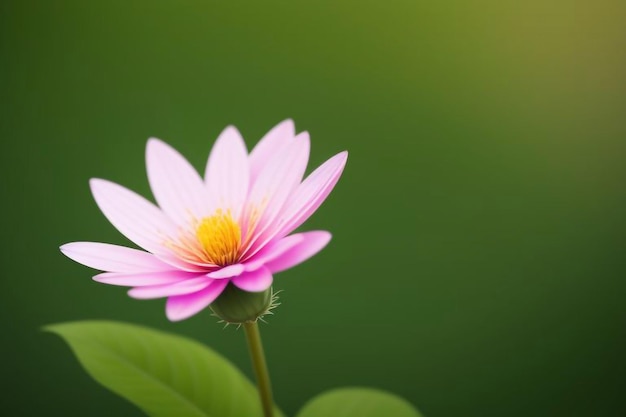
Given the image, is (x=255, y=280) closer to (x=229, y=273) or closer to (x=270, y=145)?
(x=229, y=273)

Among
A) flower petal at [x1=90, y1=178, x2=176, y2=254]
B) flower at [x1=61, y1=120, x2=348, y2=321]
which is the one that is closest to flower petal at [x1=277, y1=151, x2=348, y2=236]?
flower at [x1=61, y1=120, x2=348, y2=321]

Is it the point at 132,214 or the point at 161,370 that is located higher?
the point at 132,214

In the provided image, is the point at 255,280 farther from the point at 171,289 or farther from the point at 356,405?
the point at 356,405

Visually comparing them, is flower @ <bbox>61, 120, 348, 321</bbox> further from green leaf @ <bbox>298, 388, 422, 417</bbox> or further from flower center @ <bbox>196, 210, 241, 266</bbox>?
green leaf @ <bbox>298, 388, 422, 417</bbox>

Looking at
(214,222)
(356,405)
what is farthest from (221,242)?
(356,405)

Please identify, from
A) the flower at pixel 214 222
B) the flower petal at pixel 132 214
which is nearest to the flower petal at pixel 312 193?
the flower at pixel 214 222

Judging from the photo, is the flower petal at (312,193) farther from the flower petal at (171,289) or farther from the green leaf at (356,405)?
the green leaf at (356,405)

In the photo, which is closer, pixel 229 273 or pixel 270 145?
pixel 229 273
